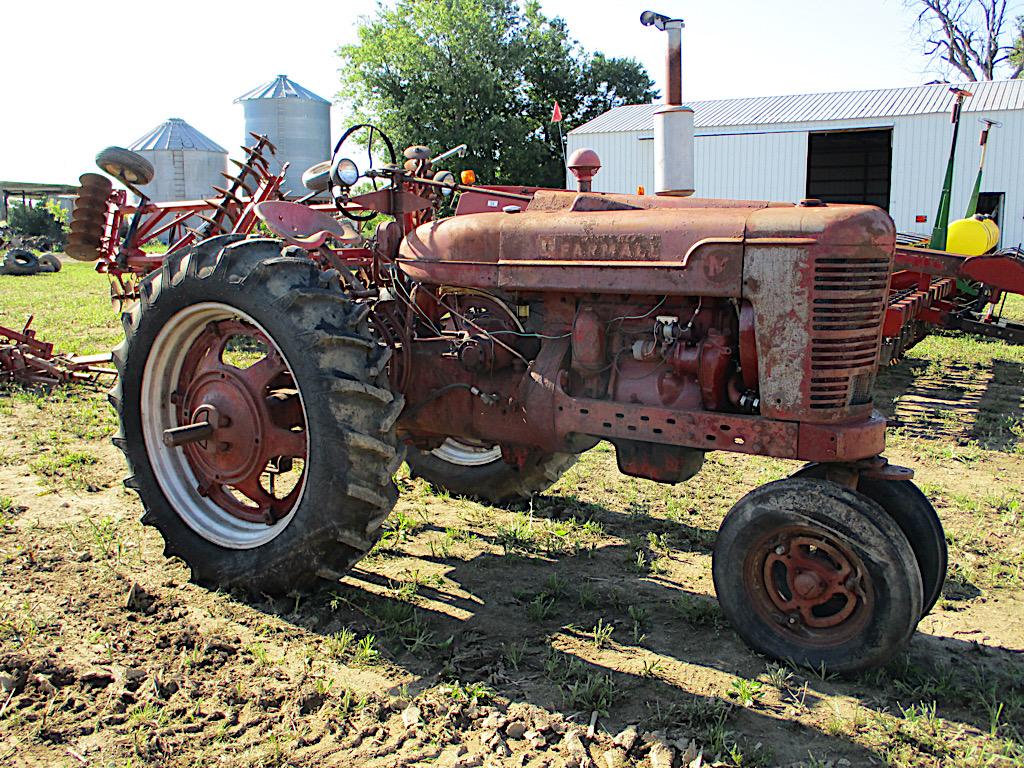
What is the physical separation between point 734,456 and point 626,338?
2565 millimetres

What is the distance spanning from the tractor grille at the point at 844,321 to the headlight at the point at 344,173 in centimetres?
210

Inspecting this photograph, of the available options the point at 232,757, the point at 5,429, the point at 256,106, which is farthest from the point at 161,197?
the point at 232,757

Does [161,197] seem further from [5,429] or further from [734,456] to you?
[734,456]

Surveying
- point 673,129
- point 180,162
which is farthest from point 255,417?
point 180,162

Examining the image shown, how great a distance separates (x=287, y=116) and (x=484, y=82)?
645 centimetres

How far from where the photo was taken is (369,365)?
345 cm

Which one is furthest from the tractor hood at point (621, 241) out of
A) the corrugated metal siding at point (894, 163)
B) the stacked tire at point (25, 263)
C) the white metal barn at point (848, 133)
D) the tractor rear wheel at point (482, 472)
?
the stacked tire at point (25, 263)

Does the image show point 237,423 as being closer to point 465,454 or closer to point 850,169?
point 465,454

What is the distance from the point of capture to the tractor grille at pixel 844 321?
2914 mm

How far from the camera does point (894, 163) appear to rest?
19.7 metres

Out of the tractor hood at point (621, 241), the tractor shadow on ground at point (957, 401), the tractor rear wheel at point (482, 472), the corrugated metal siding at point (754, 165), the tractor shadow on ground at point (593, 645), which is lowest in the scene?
the tractor shadow on ground at point (593, 645)

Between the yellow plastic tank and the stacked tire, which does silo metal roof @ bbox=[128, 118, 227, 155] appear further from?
the yellow plastic tank

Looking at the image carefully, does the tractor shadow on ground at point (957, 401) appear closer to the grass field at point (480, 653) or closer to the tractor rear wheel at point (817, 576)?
the grass field at point (480, 653)

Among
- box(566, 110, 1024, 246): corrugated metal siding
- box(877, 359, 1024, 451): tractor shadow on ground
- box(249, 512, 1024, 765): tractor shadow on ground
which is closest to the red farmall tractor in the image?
box(249, 512, 1024, 765): tractor shadow on ground
